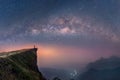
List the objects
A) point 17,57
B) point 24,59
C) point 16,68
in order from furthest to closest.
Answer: point 24,59
point 17,57
point 16,68

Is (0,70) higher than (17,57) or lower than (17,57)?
lower

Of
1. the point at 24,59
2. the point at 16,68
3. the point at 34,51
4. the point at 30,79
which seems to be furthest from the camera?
the point at 34,51

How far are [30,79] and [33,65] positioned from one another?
81.5 ft

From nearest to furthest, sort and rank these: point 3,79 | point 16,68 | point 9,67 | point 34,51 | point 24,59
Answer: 1. point 3,79
2. point 9,67
3. point 16,68
4. point 24,59
5. point 34,51

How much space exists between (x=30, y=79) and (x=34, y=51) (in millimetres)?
35607

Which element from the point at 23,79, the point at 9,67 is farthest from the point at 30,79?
the point at 9,67

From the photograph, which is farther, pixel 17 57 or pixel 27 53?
pixel 27 53

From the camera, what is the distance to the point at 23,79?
59062mm

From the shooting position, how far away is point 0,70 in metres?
52.0

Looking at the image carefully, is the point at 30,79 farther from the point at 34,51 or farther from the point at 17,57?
the point at 34,51

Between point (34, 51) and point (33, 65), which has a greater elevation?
point (34, 51)

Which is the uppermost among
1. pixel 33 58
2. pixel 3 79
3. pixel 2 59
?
pixel 33 58

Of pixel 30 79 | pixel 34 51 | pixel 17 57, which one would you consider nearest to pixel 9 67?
pixel 30 79

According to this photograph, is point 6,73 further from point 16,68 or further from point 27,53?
point 27,53
